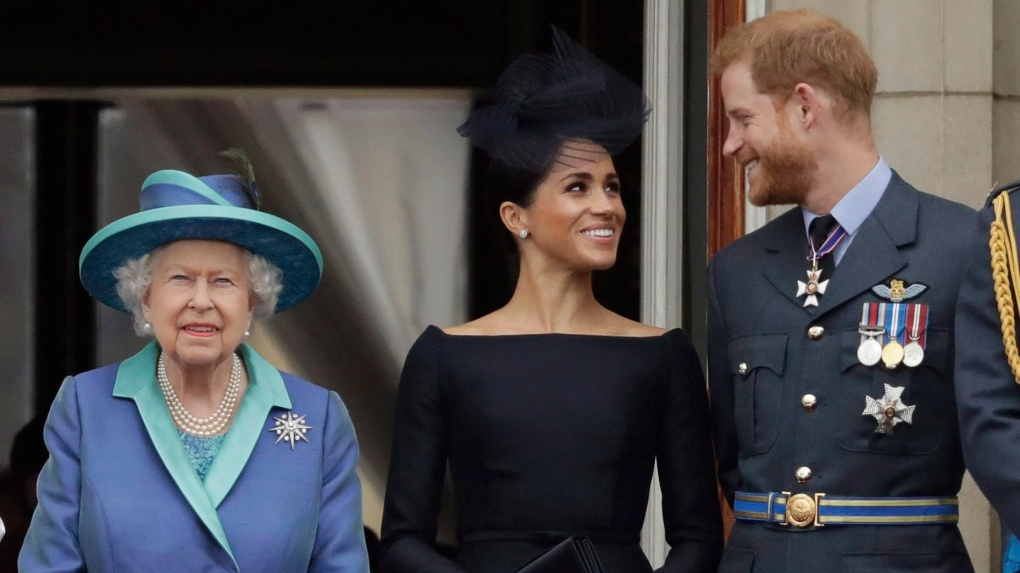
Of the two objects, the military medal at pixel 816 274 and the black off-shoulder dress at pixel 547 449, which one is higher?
the military medal at pixel 816 274

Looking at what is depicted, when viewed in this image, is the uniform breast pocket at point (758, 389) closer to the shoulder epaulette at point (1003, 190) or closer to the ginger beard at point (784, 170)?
the ginger beard at point (784, 170)

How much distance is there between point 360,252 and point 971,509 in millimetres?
2668

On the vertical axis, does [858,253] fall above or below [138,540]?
above

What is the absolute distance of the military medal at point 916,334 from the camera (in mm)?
3494

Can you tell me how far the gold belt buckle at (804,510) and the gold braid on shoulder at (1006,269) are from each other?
0.57 meters

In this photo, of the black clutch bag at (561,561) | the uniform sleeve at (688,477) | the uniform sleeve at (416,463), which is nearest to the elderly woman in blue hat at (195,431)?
the uniform sleeve at (416,463)

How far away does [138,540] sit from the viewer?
11.6 ft

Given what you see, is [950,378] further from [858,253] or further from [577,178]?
[577,178]

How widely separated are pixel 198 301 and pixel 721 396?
115cm

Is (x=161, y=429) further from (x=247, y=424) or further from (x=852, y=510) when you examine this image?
(x=852, y=510)

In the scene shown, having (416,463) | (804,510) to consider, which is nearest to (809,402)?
(804,510)

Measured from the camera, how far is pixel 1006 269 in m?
3.20

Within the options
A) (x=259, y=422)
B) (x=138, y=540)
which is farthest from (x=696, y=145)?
(x=138, y=540)

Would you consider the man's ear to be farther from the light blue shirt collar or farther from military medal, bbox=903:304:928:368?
military medal, bbox=903:304:928:368
